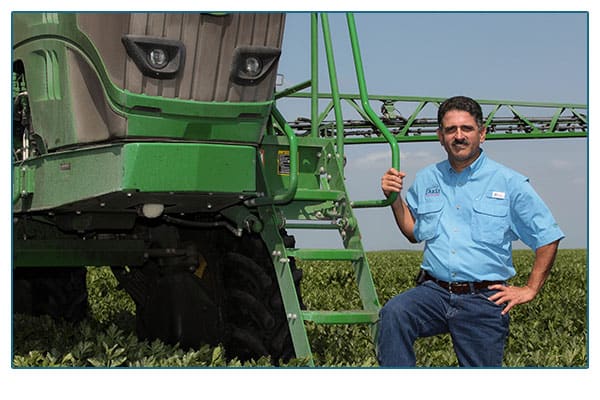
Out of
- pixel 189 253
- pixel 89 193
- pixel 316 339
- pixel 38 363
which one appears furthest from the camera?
pixel 316 339

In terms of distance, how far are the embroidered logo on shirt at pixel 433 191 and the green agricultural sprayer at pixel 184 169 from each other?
28 centimetres

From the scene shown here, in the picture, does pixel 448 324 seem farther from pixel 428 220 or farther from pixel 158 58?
pixel 158 58

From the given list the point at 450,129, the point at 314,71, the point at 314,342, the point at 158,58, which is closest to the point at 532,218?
the point at 450,129

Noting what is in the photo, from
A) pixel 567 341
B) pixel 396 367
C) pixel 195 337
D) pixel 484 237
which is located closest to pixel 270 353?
pixel 195 337

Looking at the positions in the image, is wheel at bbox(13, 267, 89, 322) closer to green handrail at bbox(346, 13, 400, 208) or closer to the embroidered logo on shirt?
Answer: green handrail at bbox(346, 13, 400, 208)

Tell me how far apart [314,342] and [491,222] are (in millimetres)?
2648

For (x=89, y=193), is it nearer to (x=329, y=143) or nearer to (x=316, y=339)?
(x=329, y=143)

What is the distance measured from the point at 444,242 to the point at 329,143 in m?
1.62

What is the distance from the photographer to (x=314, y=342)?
6719 millimetres

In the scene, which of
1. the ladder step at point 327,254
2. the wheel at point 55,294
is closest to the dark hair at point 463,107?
the ladder step at point 327,254

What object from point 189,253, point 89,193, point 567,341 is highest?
point 89,193

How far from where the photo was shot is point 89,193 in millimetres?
5043

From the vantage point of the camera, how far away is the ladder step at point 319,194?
541 cm

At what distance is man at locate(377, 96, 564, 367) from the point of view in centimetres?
438
